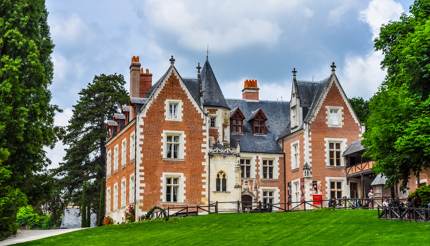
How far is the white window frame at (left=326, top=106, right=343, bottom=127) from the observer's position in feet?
156

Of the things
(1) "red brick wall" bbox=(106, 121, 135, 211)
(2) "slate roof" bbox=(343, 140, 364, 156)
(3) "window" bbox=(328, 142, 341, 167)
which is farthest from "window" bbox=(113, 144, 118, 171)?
(2) "slate roof" bbox=(343, 140, 364, 156)

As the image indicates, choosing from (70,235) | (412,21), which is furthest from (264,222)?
(412,21)

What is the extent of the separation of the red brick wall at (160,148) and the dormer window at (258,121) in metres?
7.21

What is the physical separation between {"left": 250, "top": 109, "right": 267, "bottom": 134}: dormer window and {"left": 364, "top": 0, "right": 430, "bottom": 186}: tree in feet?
56.5

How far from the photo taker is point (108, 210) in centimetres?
5150

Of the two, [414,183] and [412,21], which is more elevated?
[412,21]

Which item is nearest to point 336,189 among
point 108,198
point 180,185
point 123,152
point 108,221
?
point 180,185

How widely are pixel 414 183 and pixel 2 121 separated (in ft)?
86.1

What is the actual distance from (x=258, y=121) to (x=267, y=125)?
110 cm

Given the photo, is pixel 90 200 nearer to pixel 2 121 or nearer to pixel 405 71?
pixel 2 121

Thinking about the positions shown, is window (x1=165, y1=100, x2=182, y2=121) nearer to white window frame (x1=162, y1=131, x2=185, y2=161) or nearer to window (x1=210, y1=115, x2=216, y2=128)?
white window frame (x1=162, y1=131, x2=185, y2=161)

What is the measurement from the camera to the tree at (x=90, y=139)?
190 ft

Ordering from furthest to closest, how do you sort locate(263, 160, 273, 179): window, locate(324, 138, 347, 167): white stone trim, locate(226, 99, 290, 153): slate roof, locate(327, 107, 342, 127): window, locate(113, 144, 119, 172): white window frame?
locate(226, 99, 290, 153): slate roof → locate(263, 160, 273, 179): window → locate(113, 144, 119, 172): white window frame → locate(327, 107, 342, 127): window → locate(324, 138, 347, 167): white stone trim

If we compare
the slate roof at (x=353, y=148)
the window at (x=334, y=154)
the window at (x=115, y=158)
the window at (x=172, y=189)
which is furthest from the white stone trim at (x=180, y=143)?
the slate roof at (x=353, y=148)
